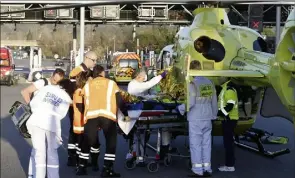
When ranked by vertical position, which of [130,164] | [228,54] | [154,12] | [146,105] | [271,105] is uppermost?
[154,12]

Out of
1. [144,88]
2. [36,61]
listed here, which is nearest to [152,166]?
[144,88]

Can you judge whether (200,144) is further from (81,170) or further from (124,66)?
(124,66)

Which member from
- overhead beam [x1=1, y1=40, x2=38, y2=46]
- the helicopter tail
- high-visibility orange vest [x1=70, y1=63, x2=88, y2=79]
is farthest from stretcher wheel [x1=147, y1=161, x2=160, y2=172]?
overhead beam [x1=1, y1=40, x2=38, y2=46]

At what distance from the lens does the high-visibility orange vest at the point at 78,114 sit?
752 centimetres

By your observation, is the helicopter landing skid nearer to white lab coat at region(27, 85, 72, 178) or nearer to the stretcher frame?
the stretcher frame

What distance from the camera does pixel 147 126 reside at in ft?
25.6

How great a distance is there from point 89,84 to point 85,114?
41cm

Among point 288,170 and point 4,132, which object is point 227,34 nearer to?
point 288,170

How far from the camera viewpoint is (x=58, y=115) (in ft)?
20.2

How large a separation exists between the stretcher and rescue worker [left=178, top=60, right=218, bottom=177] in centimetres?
31

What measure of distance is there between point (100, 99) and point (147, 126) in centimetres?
102

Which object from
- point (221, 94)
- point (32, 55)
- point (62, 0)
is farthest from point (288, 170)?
point (62, 0)

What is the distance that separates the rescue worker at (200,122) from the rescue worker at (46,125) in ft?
6.61

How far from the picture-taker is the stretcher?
7.62 m
